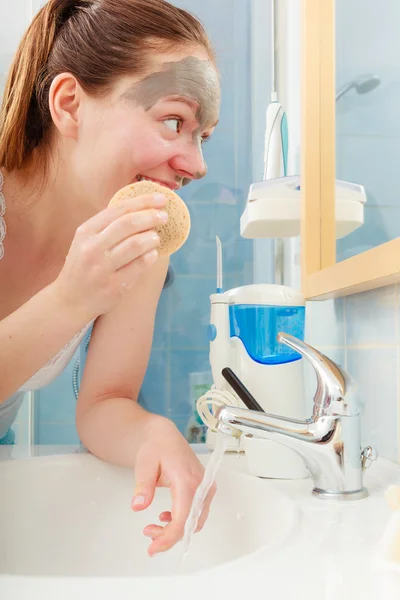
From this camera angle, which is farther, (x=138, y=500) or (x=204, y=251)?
(x=204, y=251)

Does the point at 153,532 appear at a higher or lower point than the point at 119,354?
lower

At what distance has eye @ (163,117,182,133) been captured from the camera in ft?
2.27

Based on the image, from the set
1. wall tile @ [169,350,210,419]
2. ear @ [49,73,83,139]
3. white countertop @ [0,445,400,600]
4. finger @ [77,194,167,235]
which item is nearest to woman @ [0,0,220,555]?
ear @ [49,73,83,139]

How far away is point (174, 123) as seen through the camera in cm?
70

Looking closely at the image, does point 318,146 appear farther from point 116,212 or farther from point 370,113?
point 116,212

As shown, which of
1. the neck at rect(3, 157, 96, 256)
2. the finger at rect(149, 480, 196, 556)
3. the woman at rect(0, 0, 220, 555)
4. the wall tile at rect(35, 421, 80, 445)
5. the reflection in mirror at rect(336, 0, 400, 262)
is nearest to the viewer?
the finger at rect(149, 480, 196, 556)

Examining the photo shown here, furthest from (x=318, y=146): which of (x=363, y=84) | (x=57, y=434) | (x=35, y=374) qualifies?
(x=57, y=434)

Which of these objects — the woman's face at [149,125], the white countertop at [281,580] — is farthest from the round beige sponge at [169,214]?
the white countertop at [281,580]

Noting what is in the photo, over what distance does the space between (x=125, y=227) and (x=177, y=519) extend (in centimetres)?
22

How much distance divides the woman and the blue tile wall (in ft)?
0.93

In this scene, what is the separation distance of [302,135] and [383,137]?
0.25m

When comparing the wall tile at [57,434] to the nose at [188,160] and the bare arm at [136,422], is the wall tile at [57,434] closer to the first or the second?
the bare arm at [136,422]

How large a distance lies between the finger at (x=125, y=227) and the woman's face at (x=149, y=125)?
25 cm

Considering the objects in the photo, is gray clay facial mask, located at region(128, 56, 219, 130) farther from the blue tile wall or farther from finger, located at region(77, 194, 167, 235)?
the blue tile wall
